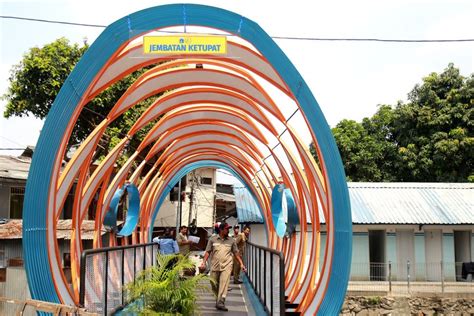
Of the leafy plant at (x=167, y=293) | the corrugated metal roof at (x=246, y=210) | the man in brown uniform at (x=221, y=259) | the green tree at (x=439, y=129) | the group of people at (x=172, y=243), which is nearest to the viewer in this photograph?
the leafy plant at (x=167, y=293)

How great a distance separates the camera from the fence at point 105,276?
Answer: 6.54m

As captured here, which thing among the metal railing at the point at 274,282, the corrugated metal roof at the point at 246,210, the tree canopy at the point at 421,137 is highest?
the tree canopy at the point at 421,137

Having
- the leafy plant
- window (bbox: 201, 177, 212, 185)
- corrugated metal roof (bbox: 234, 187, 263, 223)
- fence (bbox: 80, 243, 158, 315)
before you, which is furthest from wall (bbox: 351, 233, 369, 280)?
window (bbox: 201, 177, 212, 185)

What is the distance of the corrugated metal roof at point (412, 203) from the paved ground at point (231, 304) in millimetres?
8680

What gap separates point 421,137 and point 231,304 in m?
17.4

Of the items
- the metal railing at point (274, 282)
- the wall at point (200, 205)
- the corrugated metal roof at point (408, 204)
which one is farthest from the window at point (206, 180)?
the metal railing at point (274, 282)

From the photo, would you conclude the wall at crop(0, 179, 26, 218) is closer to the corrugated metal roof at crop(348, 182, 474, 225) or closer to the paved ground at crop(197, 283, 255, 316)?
the paved ground at crop(197, 283, 255, 316)

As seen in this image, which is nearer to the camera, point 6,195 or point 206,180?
point 6,195

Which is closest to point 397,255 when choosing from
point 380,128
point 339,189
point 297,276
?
point 380,128

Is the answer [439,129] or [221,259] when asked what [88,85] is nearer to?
[221,259]

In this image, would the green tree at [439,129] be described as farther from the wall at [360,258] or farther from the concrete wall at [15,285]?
the concrete wall at [15,285]

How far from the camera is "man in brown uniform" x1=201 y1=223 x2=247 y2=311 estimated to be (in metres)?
9.48

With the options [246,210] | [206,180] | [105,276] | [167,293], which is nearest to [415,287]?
[246,210]

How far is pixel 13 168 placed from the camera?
66.2 ft
